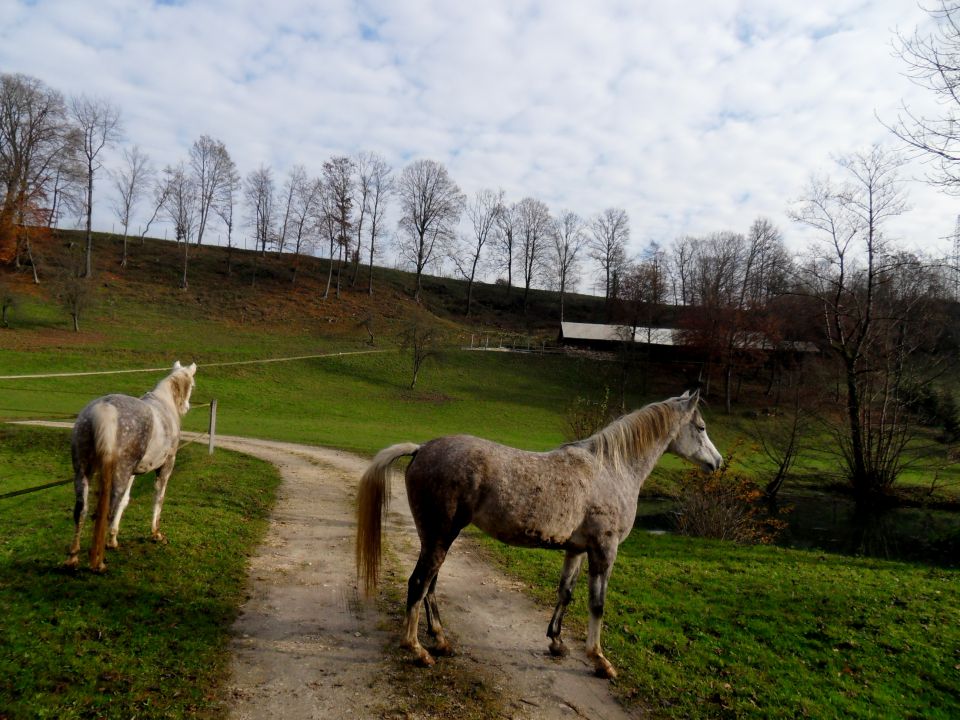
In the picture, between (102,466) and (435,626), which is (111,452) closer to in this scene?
(102,466)

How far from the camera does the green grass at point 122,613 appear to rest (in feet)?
11.8

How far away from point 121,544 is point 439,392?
2953 cm

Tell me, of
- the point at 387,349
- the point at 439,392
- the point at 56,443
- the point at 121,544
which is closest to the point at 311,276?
the point at 387,349

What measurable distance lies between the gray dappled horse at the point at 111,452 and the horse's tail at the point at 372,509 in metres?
2.63

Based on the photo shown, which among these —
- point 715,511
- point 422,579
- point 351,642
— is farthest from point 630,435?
point 715,511

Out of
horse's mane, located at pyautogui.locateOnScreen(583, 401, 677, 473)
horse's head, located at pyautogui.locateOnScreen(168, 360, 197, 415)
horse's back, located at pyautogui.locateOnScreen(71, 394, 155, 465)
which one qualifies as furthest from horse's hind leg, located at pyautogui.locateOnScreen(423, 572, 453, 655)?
horse's head, located at pyautogui.locateOnScreen(168, 360, 197, 415)

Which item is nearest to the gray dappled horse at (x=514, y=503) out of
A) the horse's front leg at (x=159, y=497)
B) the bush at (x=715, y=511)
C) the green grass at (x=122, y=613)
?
the green grass at (x=122, y=613)

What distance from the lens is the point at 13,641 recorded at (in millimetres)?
3986

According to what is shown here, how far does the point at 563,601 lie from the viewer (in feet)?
17.0

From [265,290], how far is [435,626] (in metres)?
51.9

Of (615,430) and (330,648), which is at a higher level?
(615,430)

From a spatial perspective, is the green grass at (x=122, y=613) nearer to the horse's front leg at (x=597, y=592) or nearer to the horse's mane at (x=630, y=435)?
the horse's front leg at (x=597, y=592)

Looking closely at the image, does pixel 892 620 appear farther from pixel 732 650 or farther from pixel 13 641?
pixel 13 641

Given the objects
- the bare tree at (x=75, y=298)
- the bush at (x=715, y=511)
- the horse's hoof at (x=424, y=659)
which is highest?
the bare tree at (x=75, y=298)
